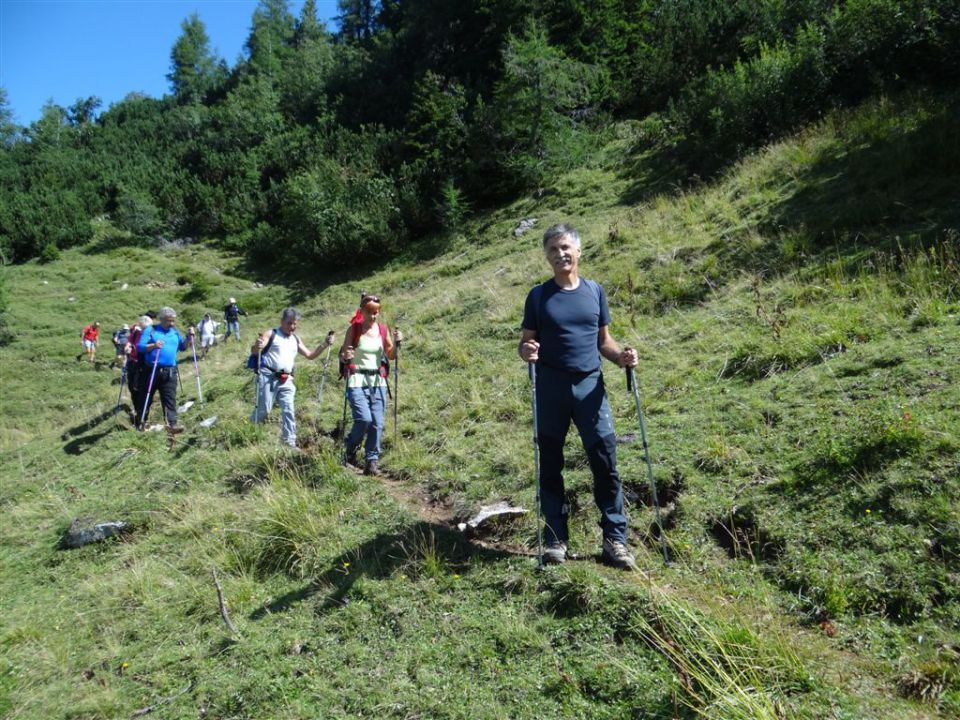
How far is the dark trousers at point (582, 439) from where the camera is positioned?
4.33 metres

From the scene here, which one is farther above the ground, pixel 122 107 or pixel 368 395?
pixel 122 107

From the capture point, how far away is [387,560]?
5164mm

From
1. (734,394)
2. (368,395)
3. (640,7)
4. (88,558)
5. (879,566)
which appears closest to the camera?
(879,566)

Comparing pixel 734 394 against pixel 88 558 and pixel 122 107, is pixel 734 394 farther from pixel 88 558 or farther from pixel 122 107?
pixel 122 107

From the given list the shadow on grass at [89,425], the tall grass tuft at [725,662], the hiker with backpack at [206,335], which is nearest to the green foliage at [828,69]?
the tall grass tuft at [725,662]

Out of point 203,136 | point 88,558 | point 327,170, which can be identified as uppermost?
point 203,136

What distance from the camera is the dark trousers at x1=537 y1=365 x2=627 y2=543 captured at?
4.33 metres

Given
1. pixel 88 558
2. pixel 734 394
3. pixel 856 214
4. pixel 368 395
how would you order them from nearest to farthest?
pixel 734 394
pixel 88 558
pixel 368 395
pixel 856 214

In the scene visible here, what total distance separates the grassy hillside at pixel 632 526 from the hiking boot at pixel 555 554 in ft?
0.48

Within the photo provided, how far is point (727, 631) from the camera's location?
130 inches

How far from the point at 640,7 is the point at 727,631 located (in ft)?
116

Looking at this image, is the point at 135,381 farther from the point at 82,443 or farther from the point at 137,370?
the point at 82,443

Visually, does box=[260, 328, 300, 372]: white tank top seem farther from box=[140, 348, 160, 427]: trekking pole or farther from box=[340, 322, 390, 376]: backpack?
box=[140, 348, 160, 427]: trekking pole

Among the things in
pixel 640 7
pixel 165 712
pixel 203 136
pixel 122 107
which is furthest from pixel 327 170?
pixel 122 107
